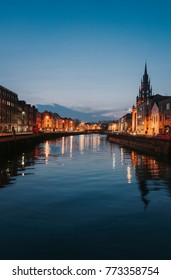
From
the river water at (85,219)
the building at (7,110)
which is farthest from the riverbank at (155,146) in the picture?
the building at (7,110)

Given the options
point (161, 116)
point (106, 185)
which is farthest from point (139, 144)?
point (106, 185)

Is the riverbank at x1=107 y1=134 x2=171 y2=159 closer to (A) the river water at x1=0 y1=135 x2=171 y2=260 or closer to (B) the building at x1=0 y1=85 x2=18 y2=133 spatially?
(A) the river water at x1=0 y1=135 x2=171 y2=260

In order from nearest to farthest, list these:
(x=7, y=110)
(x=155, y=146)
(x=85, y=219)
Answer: (x=85, y=219), (x=155, y=146), (x=7, y=110)

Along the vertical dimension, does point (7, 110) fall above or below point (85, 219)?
above

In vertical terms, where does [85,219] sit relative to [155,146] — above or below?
below

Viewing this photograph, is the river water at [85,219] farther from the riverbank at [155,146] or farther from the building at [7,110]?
the building at [7,110]

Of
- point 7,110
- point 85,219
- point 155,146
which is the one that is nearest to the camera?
point 85,219

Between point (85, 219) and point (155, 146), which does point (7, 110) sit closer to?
point (155, 146)

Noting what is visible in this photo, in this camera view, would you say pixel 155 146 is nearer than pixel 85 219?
No

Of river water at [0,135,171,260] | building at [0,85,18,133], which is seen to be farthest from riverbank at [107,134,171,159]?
building at [0,85,18,133]

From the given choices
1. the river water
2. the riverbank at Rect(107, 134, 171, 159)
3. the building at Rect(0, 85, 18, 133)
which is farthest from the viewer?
the building at Rect(0, 85, 18, 133)

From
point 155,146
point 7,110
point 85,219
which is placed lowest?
point 85,219

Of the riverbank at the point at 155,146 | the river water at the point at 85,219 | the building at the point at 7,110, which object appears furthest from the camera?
the building at the point at 7,110

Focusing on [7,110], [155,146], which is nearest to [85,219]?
[155,146]
